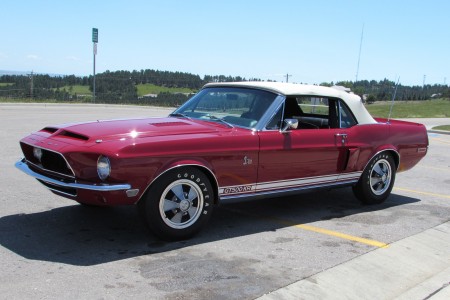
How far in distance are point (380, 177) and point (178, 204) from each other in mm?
3246

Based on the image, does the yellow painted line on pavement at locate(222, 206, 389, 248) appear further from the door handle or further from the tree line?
the tree line

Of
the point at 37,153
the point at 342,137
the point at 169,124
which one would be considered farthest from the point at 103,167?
the point at 342,137

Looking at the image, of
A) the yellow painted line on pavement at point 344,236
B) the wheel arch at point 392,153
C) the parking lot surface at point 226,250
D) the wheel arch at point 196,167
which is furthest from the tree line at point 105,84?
the wheel arch at point 196,167

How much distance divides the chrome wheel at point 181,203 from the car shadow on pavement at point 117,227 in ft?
0.72

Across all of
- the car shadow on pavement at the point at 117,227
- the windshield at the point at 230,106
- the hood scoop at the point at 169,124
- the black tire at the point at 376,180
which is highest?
the windshield at the point at 230,106

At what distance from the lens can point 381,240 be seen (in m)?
5.07

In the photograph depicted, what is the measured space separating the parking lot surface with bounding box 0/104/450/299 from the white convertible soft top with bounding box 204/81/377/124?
49.5 inches

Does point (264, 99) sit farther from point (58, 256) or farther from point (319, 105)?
point (58, 256)

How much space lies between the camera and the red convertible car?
4258mm

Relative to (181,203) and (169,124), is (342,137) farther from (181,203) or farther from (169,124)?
(181,203)

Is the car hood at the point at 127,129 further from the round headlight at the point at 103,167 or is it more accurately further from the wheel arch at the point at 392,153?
the wheel arch at the point at 392,153

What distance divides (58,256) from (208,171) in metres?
1.56

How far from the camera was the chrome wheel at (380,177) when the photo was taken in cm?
Result: 653

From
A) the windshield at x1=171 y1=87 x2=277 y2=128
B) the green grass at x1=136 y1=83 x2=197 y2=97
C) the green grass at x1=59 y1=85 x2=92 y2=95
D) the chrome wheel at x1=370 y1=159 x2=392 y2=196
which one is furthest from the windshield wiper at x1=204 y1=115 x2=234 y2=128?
the green grass at x1=59 y1=85 x2=92 y2=95
